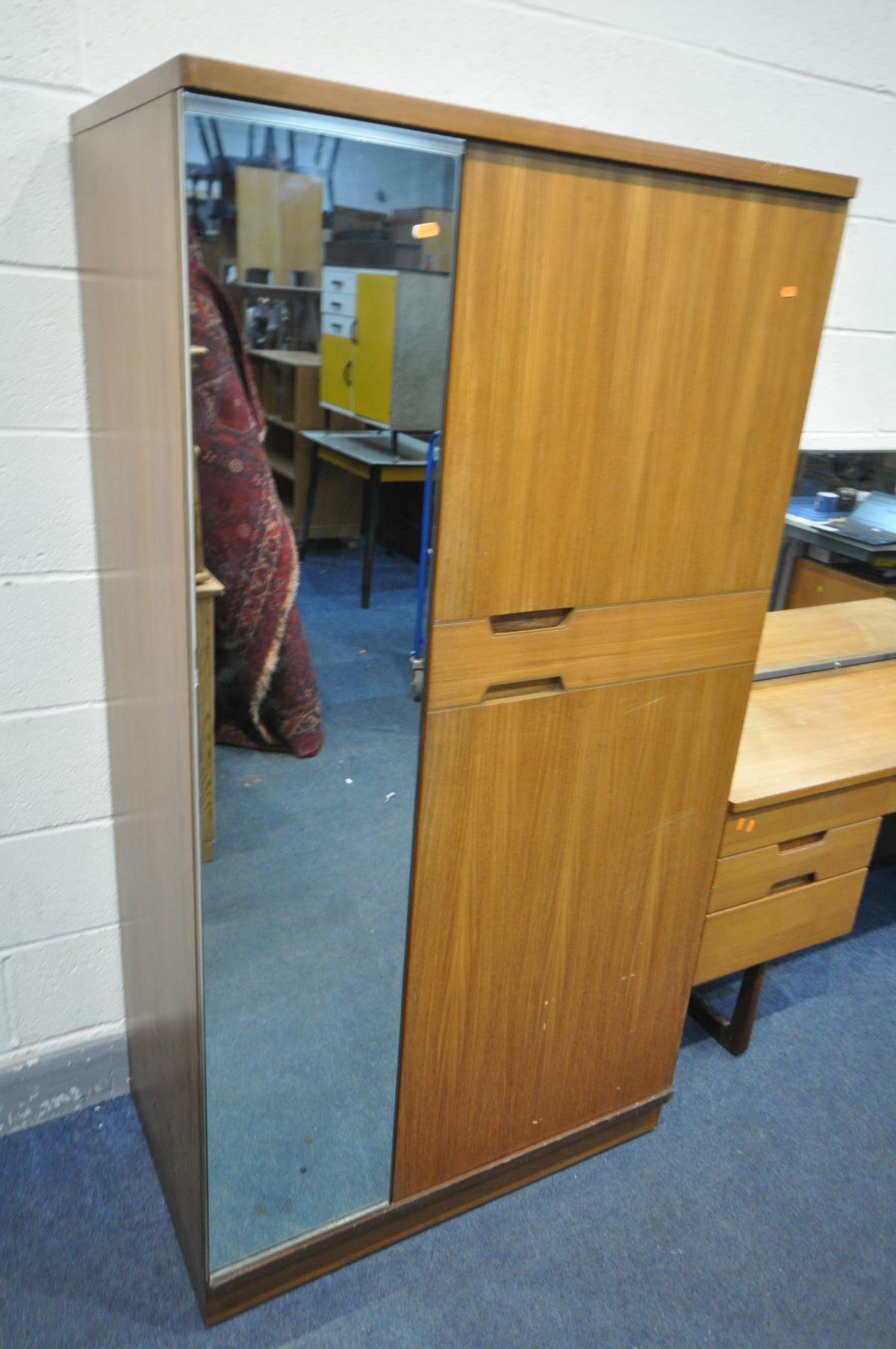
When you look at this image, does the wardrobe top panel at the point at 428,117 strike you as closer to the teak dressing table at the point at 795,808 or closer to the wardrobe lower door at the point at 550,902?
the wardrobe lower door at the point at 550,902

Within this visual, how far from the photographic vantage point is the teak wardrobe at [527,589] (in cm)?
97

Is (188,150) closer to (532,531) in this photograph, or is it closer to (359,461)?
(359,461)

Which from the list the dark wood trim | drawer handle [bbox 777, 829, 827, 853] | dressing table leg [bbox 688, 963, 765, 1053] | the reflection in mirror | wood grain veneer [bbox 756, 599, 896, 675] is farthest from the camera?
wood grain veneer [bbox 756, 599, 896, 675]

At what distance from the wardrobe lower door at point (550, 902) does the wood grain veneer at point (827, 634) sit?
69 centimetres

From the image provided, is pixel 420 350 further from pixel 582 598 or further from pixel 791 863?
pixel 791 863

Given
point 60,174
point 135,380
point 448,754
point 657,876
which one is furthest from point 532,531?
point 60,174

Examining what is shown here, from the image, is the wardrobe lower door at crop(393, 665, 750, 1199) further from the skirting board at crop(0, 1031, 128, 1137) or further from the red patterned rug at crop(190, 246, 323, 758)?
the skirting board at crop(0, 1031, 128, 1137)

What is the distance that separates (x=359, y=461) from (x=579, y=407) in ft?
0.83

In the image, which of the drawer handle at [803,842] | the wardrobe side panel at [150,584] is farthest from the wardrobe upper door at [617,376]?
the drawer handle at [803,842]

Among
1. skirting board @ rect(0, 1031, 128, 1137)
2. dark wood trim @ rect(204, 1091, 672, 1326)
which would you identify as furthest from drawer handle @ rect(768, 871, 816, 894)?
skirting board @ rect(0, 1031, 128, 1137)

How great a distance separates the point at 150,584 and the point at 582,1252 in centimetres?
120

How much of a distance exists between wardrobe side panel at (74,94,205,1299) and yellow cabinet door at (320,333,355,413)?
0.17 meters

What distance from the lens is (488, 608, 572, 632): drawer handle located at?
1139mm

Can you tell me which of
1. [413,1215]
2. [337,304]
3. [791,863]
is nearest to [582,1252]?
[413,1215]
